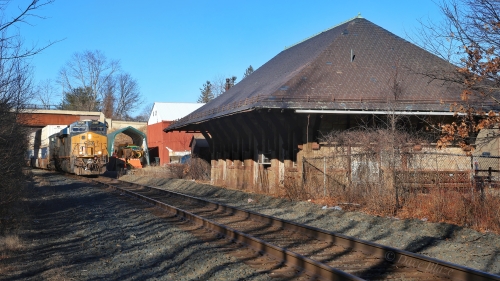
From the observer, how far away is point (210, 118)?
2759cm

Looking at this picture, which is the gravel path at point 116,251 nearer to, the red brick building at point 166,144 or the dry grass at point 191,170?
the dry grass at point 191,170


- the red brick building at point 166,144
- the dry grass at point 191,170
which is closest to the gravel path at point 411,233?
the dry grass at point 191,170

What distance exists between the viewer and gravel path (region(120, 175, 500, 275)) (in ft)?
31.6

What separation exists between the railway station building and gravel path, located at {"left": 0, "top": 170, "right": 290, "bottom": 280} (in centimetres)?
756

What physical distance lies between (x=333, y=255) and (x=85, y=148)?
31295 millimetres

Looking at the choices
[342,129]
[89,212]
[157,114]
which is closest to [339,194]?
[342,129]

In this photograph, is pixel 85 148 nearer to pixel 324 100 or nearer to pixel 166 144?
pixel 166 144

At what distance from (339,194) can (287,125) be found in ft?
17.6

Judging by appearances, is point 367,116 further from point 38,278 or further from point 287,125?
point 38,278

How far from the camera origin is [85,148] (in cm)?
3784

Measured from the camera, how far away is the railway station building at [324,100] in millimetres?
20812

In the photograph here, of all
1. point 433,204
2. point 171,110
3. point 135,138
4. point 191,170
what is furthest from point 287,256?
point 171,110

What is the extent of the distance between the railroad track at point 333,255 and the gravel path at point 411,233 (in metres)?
1.06

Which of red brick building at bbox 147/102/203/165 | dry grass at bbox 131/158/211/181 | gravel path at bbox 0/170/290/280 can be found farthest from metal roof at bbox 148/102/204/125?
gravel path at bbox 0/170/290/280
